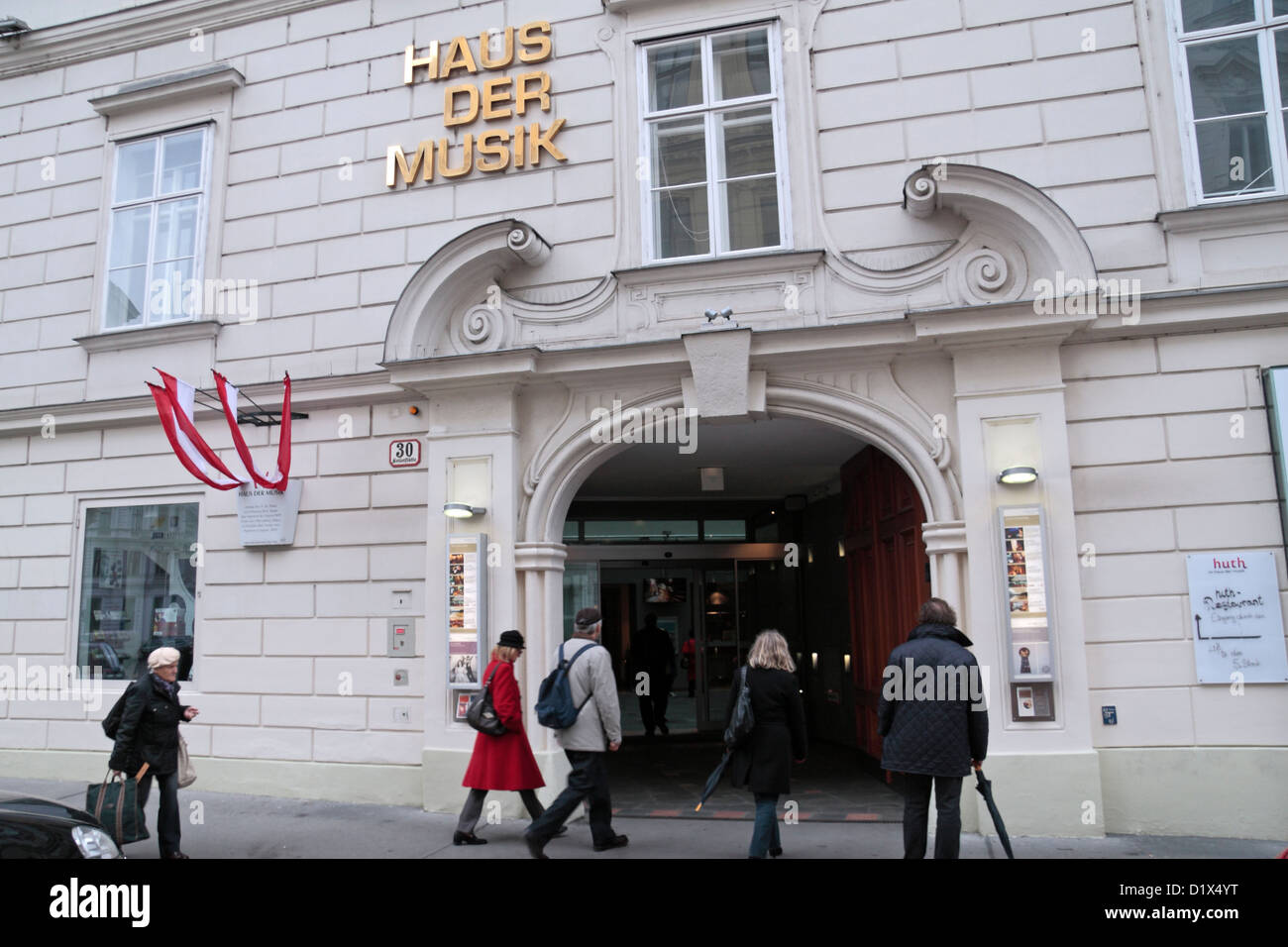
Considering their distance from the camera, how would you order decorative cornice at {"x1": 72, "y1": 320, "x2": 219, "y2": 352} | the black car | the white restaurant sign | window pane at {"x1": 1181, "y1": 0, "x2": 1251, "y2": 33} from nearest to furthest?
the black car, the white restaurant sign, window pane at {"x1": 1181, "y1": 0, "x2": 1251, "y2": 33}, decorative cornice at {"x1": 72, "y1": 320, "x2": 219, "y2": 352}

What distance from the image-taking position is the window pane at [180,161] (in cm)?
995

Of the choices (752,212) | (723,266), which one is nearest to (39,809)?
(723,266)

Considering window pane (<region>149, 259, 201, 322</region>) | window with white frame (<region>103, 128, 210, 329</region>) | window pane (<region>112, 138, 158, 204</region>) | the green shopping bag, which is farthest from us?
window pane (<region>112, 138, 158, 204</region>)

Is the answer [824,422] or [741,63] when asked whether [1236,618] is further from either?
[741,63]

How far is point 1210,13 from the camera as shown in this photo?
7.51m

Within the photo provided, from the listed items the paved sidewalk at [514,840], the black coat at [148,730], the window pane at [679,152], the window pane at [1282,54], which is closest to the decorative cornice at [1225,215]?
the window pane at [1282,54]

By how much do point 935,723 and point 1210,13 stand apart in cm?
624

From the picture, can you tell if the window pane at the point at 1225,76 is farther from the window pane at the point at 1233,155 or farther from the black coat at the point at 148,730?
the black coat at the point at 148,730

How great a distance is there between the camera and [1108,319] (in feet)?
23.3

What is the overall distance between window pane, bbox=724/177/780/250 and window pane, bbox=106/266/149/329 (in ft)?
20.5

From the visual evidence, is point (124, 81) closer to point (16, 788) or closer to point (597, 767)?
point (16, 788)

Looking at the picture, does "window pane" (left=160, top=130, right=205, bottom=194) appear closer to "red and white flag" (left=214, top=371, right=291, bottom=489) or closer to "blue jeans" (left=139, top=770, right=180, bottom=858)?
"red and white flag" (left=214, top=371, right=291, bottom=489)

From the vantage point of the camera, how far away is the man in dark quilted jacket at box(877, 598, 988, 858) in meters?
5.33

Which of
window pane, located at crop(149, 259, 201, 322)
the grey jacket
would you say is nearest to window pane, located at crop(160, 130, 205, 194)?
window pane, located at crop(149, 259, 201, 322)
